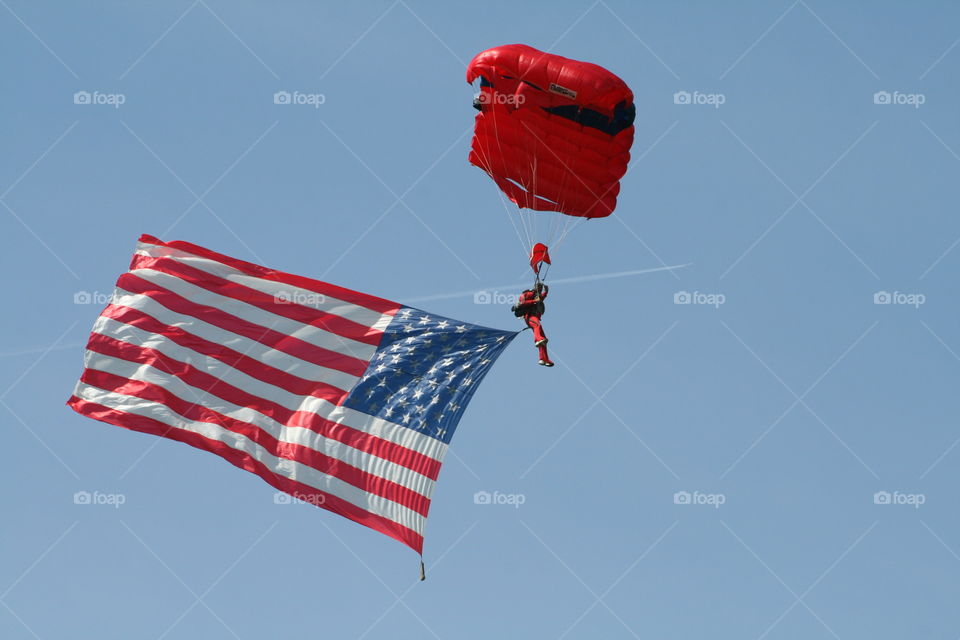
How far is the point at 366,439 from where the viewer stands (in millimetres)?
28672

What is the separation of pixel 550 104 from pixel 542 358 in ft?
16.6

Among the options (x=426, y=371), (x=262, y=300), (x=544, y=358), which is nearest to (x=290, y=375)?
(x=262, y=300)

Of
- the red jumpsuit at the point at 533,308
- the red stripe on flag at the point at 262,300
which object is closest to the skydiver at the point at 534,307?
the red jumpsuit at the point at 533,308

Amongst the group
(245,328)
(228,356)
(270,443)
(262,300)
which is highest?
(262,300)

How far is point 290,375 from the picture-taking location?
29.5 metres

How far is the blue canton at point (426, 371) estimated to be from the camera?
28.8m

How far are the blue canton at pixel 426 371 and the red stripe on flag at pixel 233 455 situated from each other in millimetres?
1577

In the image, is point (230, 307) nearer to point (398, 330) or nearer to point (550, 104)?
point (398, 330)

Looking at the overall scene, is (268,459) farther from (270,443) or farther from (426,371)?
(426,371)

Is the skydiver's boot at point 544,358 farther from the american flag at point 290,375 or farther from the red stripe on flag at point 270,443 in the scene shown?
the red stripe on flag at point 270,443

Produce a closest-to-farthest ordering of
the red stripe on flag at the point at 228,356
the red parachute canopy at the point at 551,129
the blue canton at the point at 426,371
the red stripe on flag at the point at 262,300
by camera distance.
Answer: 1. the blue canton at the point at 426,371
2. the red stripe on flag at the point at 228,356
3. the red stripe on flag at the point at 262,300
4. the red parachute canopy at the point at 551,129

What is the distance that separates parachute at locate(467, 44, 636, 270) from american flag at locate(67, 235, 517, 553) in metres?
3.79

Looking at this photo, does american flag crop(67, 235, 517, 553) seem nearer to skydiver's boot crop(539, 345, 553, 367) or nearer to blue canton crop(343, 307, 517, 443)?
blue canton crop(343, 307, 517, 443)

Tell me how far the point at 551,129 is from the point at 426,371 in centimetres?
510
